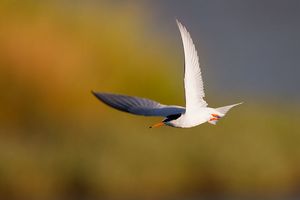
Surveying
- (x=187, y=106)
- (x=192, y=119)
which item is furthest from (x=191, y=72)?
(x=192, y=119)

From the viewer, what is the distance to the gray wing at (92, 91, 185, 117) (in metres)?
4.82

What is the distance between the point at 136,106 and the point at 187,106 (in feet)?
0.76

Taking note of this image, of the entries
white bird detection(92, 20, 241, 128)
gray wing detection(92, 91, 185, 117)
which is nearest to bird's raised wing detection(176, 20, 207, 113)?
white bird detection(92, 20, 241, 128)

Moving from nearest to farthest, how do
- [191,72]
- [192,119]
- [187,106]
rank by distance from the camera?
[192,119] → [187,106] → [191,72]

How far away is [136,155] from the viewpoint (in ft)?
31.7

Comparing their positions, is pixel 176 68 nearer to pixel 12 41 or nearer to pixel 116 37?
pixel 116 37

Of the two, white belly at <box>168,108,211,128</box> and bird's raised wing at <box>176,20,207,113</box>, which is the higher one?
bird's raised wing at <box>176,20,207,113</box>

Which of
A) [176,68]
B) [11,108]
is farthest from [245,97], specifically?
[11,108]

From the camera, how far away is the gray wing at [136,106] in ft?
15.8

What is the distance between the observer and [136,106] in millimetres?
4918

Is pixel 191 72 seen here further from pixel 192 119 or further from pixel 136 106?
pixel 192 119

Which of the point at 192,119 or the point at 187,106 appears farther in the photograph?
the point at 187,106

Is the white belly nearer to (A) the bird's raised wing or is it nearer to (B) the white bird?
(B) the white bird

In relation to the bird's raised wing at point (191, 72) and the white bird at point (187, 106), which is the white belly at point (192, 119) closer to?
the white bird at point (187, 106)
